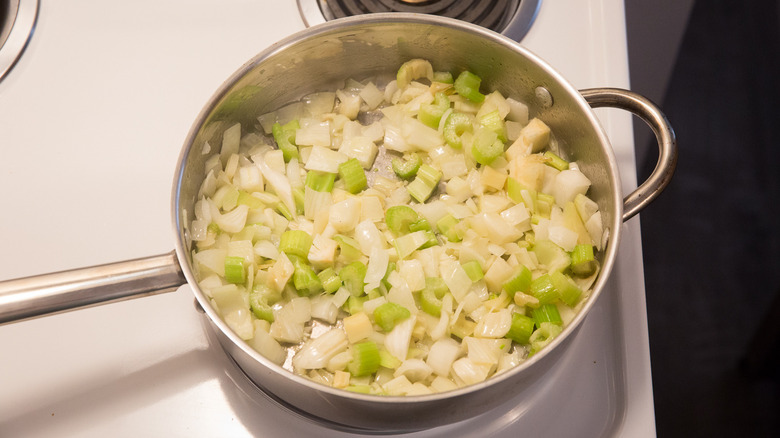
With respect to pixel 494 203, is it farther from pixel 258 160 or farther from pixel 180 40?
pixel 180 40

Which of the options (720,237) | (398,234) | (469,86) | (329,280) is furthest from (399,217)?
(720,237)

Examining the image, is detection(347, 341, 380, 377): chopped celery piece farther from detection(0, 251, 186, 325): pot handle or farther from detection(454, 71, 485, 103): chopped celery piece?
detection(454, 71, 485, 103): chopped celery piece

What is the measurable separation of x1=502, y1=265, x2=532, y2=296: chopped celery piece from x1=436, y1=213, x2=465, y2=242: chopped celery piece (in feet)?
0.33

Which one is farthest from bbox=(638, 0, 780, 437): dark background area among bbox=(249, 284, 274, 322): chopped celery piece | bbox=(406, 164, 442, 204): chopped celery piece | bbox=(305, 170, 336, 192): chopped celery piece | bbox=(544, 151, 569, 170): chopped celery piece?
bbox=(249, 284, 274, 322): chopped celery piece

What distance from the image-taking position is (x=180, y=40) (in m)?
0.92

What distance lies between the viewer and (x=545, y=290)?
800 millimetres

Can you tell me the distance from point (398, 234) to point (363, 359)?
195 millimetres

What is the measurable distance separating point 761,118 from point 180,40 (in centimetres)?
139

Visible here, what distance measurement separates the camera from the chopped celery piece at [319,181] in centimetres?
91

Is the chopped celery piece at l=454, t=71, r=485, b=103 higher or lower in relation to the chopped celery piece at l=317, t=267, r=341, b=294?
higher

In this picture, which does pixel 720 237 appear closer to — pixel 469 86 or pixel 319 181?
pixel 469 86

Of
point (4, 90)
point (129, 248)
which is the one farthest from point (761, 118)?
point (4, 90)

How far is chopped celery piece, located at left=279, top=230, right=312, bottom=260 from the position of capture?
0.84m

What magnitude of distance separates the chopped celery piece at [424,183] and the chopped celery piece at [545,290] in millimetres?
207
